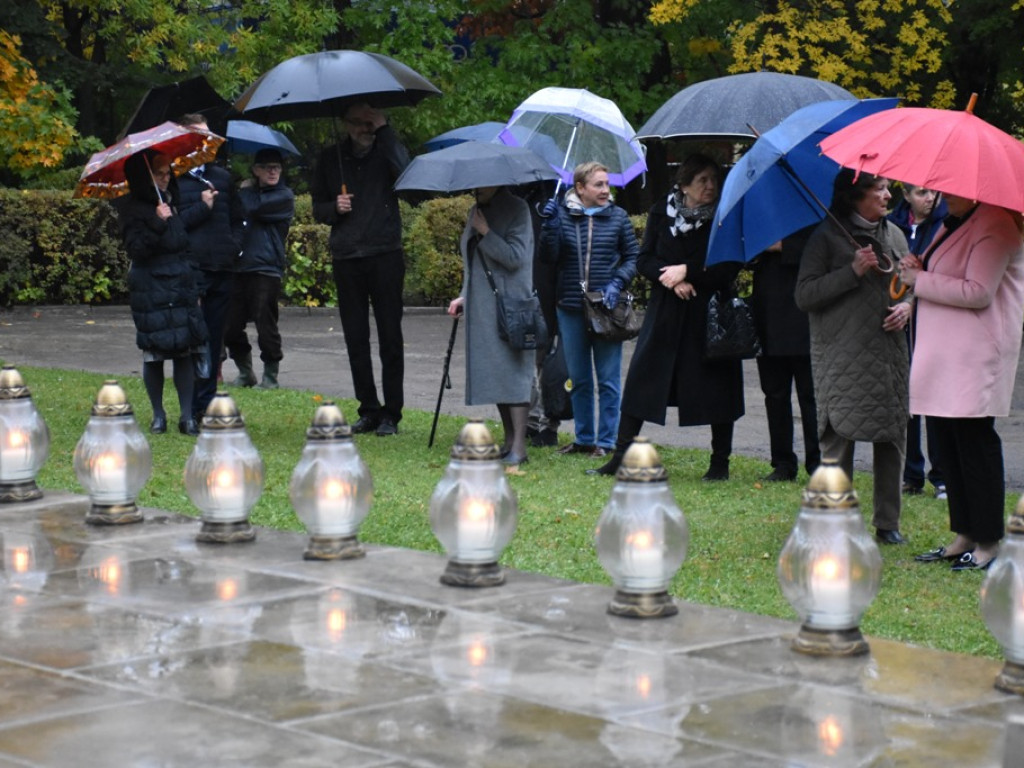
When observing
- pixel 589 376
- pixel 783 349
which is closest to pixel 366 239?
pixel 589 376

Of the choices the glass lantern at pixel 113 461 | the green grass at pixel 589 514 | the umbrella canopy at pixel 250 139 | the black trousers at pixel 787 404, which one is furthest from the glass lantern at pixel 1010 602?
the umbrella canopy at pixel 250 139

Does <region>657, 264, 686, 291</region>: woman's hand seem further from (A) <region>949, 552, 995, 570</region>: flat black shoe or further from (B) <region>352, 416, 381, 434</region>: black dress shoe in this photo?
(B) <region>352, 416, 381, 434</region>: black dress shoe

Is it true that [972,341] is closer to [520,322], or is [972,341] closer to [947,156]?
[947,156]

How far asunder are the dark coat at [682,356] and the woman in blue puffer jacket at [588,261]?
691 mm

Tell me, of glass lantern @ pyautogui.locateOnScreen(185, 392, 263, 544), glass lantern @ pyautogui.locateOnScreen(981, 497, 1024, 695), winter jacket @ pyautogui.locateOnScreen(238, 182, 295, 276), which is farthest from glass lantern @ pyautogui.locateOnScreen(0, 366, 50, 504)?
winter jacket @ pyautogui.locateOnScreen(238, 182, 295, 276)

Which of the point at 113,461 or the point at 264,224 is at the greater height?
the point at 264,224

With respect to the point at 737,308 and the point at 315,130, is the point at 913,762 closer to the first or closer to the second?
the point at 737,308

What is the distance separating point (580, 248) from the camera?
37.8 feet

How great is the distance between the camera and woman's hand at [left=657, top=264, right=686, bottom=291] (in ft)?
34.5

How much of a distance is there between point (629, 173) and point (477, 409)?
2.90m

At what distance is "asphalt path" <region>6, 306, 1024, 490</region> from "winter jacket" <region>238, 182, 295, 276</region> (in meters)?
1.36

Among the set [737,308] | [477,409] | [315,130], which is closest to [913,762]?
[737,308]

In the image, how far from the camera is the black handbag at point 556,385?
12070 mm

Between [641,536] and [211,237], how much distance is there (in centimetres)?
764
